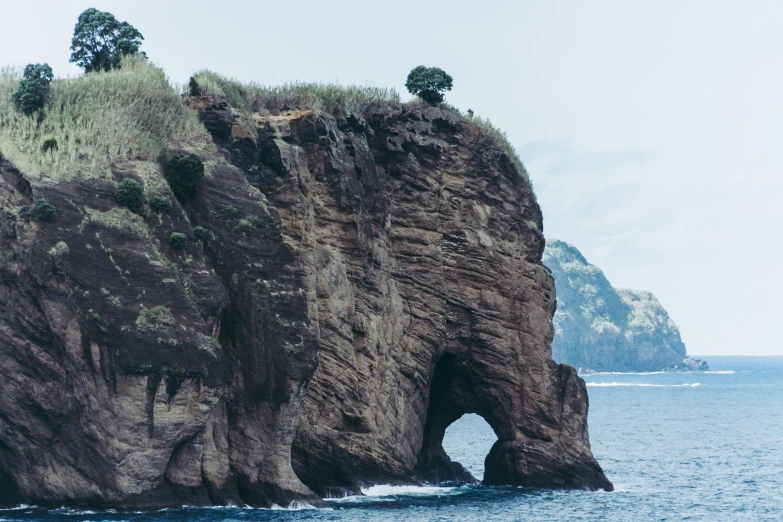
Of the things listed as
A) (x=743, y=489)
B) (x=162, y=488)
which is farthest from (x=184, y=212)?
(x=743, y=489)

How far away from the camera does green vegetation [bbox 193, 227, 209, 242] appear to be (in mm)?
62156

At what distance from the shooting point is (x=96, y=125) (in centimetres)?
6288

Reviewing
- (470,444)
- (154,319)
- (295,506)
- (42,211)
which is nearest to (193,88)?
(42,211)

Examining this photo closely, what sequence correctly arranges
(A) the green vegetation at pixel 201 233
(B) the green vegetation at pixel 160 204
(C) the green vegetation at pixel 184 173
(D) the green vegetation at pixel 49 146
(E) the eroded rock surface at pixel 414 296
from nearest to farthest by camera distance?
(B) the green vegetation at pixel 160 204, (D) the green vegetation at pixel 49 146, (A) the green vegetation at pixel 201 233, (C) the green vegetation at pixel 184 173, (E) the eroded rock surface at pixel 414 296

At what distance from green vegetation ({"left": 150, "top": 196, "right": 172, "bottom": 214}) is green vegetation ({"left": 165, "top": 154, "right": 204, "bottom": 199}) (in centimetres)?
329

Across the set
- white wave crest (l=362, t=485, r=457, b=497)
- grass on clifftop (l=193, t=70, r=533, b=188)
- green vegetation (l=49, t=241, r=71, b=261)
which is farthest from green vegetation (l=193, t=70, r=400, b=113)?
white wave crest (l=362, t=485, r=457, b=497)

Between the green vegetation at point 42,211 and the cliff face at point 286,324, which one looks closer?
the cliff face at point 286,324

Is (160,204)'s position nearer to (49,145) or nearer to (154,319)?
(154,319)

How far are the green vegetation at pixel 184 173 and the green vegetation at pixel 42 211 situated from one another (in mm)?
8391

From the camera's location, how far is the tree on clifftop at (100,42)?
74.3 m

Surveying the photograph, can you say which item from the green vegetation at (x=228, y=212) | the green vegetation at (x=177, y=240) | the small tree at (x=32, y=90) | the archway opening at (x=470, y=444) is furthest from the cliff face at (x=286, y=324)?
the archway opening at (x=470, y=444)

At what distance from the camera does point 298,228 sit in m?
68.2

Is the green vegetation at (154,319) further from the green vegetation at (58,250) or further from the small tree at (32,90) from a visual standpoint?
the small tree at (32,90)

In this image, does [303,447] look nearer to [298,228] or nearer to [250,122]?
[298,228]
